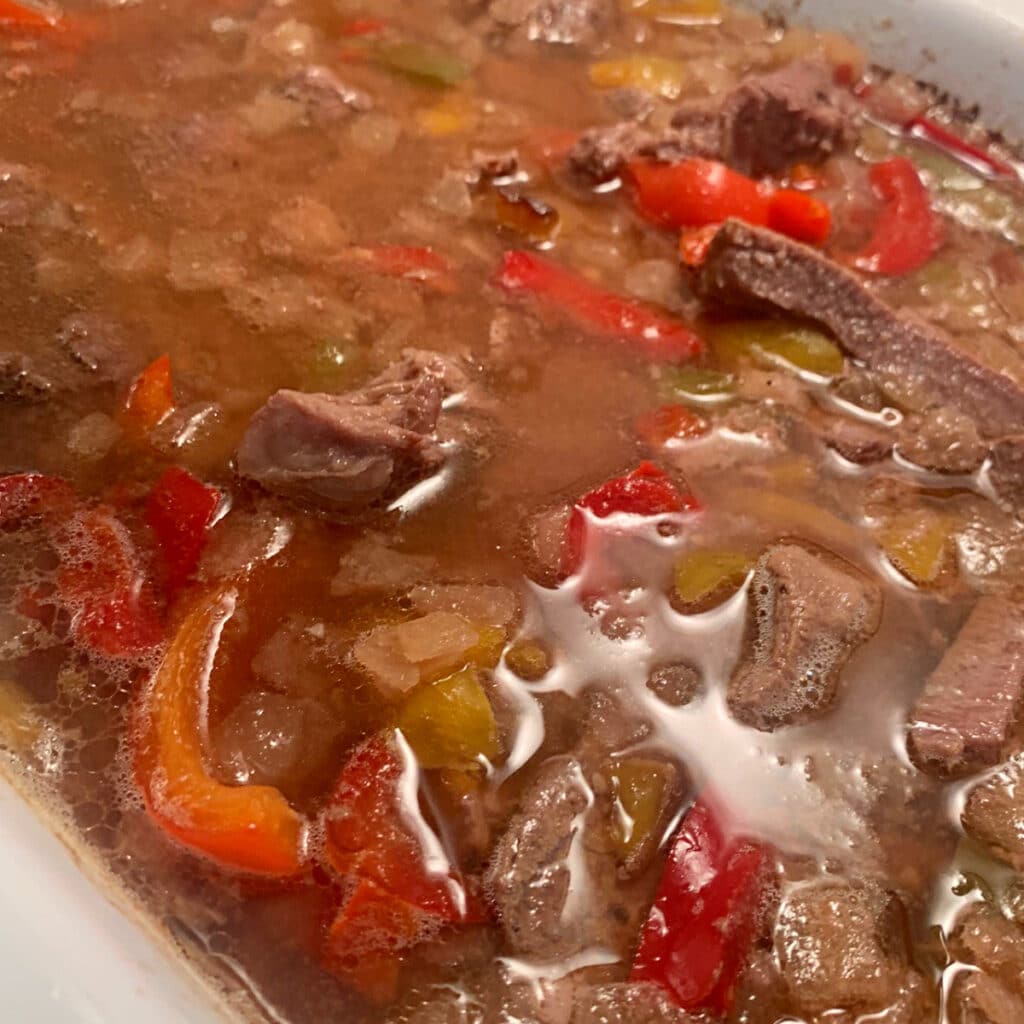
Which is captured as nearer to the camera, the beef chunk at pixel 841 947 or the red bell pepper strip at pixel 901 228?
the beef chunk at pixel 841 947

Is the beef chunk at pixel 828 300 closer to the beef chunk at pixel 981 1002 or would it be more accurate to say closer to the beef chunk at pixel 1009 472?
the beef chunk at pixel 1009 472

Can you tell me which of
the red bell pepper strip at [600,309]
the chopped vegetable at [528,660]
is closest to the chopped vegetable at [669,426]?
the red bell pepper strip at [600,309]

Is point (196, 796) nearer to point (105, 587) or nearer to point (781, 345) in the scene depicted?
point (105, 587)

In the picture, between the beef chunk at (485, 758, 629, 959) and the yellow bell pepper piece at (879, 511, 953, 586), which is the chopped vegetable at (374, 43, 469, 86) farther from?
the beef chunk at (485, 758, 629, 959)

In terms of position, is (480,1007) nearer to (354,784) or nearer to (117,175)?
(354,784)

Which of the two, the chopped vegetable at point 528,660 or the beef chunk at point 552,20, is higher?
the beef chunk at point 552,20

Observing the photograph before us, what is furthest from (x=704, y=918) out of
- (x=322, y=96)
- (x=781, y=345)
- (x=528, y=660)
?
(x=322, y=96)

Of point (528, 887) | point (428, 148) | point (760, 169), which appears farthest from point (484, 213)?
point (528, 887)
